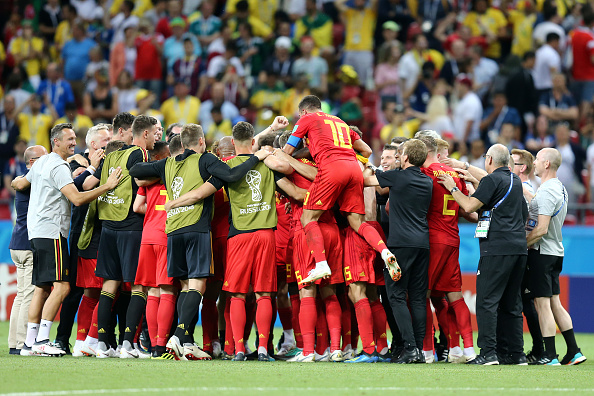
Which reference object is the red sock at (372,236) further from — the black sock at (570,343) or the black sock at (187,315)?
the black sock at (570,343)

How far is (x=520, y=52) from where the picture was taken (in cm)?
1923

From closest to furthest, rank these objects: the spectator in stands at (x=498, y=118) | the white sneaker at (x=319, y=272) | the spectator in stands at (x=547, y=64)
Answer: the white sneaker at (x=319, y=272) → the spectator in stands at (x=498, y=118) → the spectator in stands at (x=547, y=64)

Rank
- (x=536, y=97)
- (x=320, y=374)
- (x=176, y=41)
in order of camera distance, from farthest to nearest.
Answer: (x=176, y=41)
(x=536, y=97)
(x=320, y=374)

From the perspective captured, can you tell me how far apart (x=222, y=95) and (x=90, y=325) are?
9.24 meters

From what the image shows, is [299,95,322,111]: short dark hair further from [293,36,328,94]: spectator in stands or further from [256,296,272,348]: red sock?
[293,36,328,94]: spectator in stands

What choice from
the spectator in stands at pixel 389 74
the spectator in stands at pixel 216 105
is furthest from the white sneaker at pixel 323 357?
the spectator in stands at pixel 389 74

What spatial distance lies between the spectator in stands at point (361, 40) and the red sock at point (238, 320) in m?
11.4

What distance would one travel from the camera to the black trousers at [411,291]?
947 centimetres

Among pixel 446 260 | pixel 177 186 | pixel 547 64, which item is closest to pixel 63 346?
pixel 177 186

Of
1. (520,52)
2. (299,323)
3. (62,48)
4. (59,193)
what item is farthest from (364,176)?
(62,48)

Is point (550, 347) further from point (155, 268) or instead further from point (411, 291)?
point (155, 268)

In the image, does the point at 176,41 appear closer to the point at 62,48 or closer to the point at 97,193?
the point at 62,48

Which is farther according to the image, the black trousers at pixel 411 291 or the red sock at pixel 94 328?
the red sock at pixel 94 328

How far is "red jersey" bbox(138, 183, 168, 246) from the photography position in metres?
9.77
